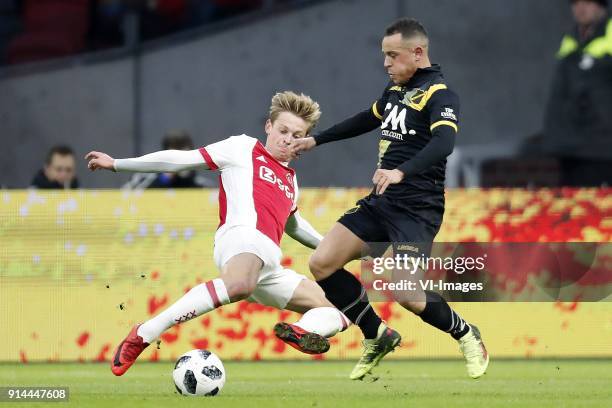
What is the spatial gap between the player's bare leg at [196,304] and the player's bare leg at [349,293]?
15.2 inches

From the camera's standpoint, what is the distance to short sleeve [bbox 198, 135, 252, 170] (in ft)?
26.6

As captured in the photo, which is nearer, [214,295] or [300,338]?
[300,338]

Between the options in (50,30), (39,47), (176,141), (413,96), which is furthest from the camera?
(50,30)

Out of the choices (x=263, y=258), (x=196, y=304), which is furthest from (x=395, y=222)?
(x=196, y=304)

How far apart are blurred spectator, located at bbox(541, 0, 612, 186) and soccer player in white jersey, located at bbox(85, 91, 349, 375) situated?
361cm

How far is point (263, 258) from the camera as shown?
8.06m

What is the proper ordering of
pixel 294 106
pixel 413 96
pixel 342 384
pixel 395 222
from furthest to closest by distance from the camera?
pixel 342 384 < pixel 294 106 < pixel 395 222 < pixel 413 96

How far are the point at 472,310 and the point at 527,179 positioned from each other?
2324 mm

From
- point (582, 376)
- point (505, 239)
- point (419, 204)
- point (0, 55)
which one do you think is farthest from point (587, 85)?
point (0, 55)

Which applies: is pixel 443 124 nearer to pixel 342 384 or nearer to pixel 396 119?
pixel 396 119

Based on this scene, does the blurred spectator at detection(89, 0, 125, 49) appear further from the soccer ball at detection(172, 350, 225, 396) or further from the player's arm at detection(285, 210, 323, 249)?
the soccer ball at detection(172, 350, 225, 396)

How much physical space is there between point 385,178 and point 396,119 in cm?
76

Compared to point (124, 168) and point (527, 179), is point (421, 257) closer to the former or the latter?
point (124, 168)

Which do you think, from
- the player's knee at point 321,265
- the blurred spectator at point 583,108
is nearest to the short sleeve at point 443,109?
the player's knee at point 321,265
